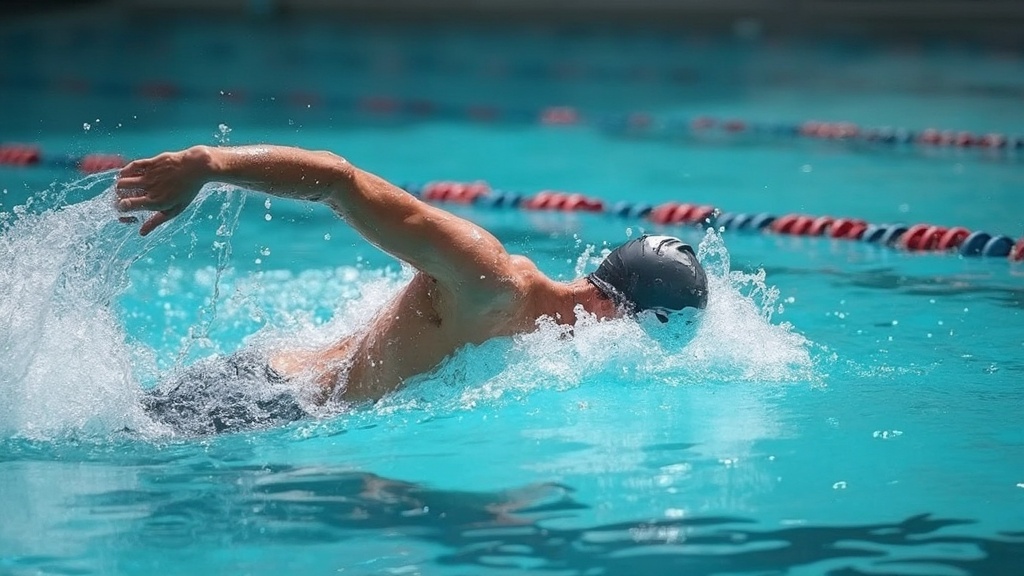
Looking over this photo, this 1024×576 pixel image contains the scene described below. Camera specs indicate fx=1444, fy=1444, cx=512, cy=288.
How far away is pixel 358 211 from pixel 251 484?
0.76 meters

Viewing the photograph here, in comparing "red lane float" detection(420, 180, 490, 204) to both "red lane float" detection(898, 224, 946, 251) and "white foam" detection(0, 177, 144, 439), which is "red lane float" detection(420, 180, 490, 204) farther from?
"white foam" detection(0, 177, 144, 439)

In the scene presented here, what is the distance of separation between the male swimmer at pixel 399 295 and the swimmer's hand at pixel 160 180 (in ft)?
0.08

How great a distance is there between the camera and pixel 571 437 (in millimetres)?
4145

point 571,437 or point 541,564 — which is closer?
point 541,564

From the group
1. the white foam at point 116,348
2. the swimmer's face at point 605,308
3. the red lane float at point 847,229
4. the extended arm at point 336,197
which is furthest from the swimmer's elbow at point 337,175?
the red lane float at point 847,229

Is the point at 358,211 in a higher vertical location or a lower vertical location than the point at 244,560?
higher

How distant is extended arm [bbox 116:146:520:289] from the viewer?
3371 mm

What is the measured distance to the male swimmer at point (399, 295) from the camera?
3.53 meters

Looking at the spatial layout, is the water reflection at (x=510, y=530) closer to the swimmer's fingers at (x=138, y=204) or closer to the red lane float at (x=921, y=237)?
the swimmer's fingers at (x=138, y=204)

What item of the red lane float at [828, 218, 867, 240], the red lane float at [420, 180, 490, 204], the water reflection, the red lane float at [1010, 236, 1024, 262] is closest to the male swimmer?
the water reflection

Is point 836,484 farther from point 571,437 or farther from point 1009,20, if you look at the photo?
point 1009,20

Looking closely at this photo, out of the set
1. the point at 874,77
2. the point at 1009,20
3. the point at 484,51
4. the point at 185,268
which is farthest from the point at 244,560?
the point at 1009,20

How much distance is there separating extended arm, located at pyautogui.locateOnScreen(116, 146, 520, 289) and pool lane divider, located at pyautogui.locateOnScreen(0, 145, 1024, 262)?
9.45 ft

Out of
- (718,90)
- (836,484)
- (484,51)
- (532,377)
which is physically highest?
(484,51)
